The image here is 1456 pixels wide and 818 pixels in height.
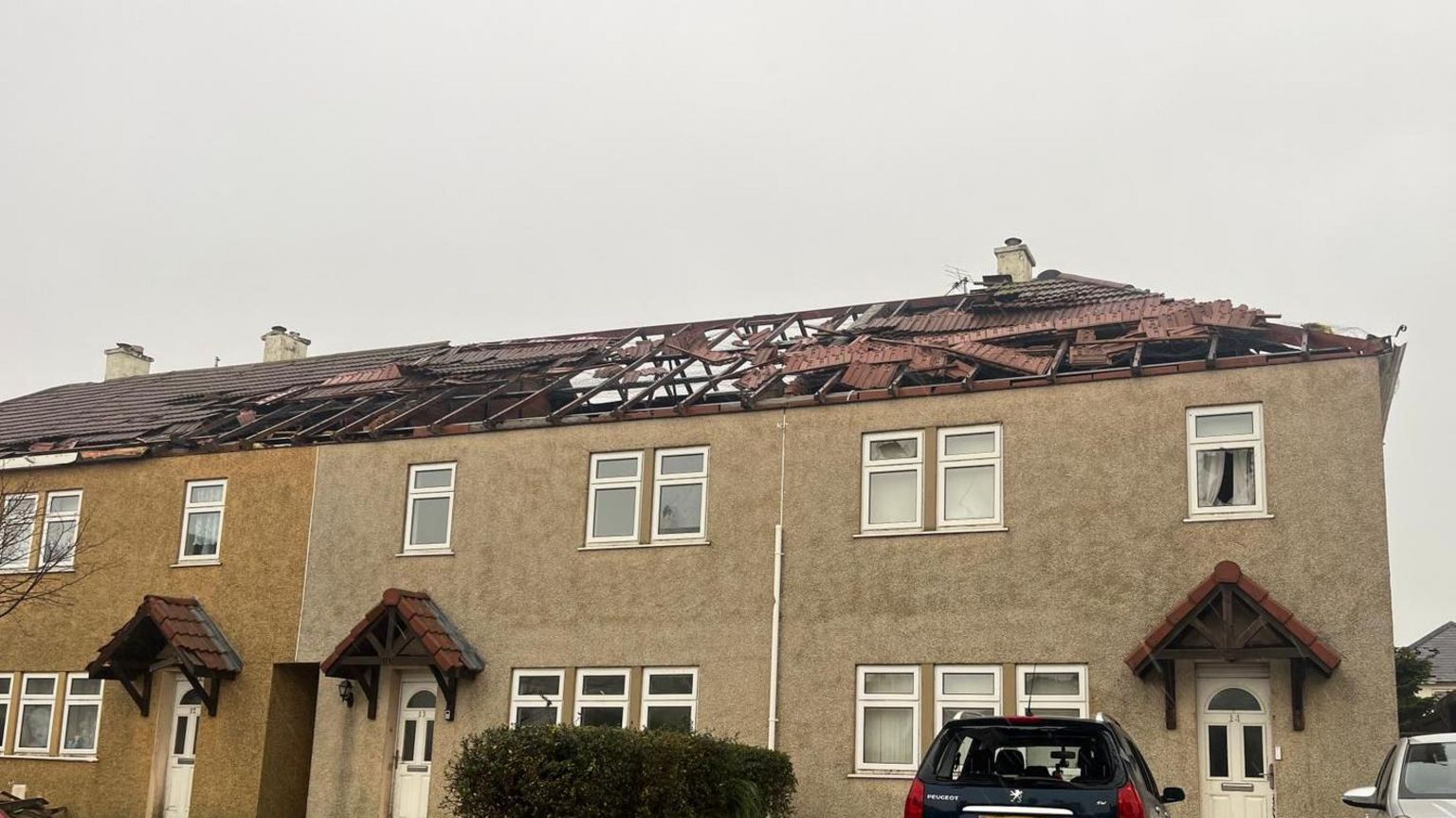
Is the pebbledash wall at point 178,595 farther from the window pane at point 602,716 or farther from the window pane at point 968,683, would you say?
the window pane at point 968,683

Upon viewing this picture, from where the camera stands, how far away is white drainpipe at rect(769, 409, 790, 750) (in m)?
18.5

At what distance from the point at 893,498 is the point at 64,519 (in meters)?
14.1

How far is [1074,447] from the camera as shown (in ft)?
58.6

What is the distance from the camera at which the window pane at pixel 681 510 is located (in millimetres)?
19922

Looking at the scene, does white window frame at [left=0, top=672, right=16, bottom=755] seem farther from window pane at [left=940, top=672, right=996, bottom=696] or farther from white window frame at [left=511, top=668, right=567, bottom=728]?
window pane at [left=940, top=672, right=996, bottom=696]

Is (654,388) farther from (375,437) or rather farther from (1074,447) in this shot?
(1074,447)

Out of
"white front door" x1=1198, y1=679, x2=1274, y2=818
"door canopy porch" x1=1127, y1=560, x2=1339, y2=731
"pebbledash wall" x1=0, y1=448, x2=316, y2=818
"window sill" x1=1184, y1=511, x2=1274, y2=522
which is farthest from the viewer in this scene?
"pebbledash wall" x1=0, y1=448, x2=316, y2=818

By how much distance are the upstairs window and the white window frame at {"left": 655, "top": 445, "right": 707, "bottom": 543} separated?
1087 centimetres

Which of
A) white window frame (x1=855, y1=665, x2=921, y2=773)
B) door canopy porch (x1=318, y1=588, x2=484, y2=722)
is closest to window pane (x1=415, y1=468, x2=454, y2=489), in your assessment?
door canopy porch (x1=318, y1=588, x2=484, y2=722)

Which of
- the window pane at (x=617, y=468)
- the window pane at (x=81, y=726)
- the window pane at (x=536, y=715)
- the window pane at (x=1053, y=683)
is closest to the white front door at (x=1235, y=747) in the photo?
the window pane at (x=1053, y=683)

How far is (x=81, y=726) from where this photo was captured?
23188 mm

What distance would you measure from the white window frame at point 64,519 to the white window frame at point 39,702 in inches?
68.0

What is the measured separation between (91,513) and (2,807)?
4.67 meters

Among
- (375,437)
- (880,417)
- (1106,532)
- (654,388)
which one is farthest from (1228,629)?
(375,437)
